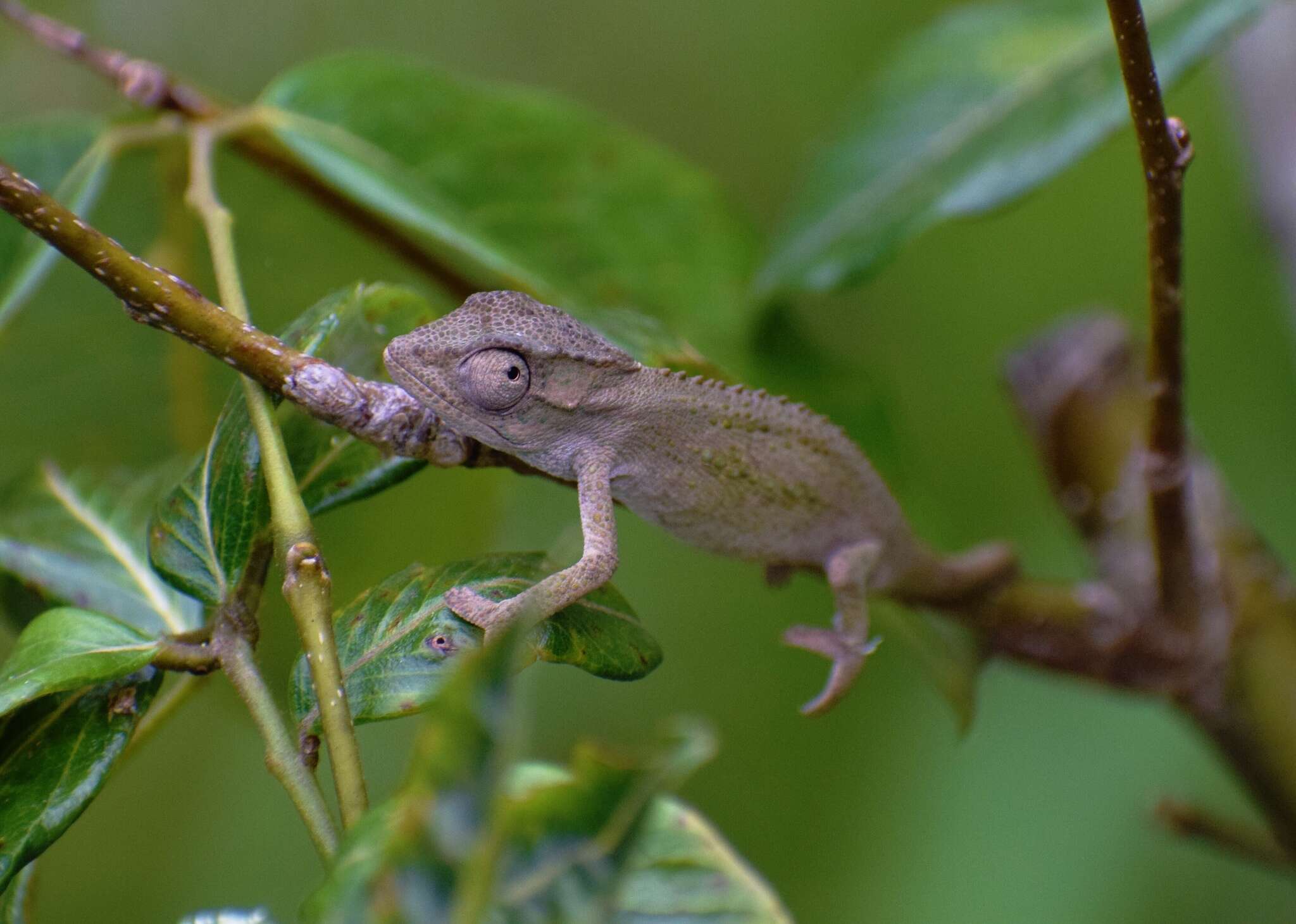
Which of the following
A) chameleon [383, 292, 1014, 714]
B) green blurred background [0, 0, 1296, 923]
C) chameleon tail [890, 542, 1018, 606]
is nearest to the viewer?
chameleon [383, 292, 1014, 714]

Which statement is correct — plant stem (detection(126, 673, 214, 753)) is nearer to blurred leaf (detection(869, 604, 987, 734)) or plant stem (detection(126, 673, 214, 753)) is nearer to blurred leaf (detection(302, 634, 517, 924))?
blurred leaf (detection(302, 634, 517, 924))

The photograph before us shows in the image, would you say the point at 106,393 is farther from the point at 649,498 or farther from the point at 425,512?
the point at 649,498

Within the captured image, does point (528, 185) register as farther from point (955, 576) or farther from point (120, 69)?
point (955, 576)

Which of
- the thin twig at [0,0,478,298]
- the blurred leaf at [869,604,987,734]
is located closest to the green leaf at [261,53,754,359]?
the thin twig at [0,0,478,298]

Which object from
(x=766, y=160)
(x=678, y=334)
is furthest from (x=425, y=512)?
(x=766, y=160)

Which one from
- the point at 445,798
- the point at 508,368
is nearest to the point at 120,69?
the point at 508,368

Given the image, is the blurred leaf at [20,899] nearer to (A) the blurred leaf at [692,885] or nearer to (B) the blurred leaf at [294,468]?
(B) the blurred leaf at [294,468]
